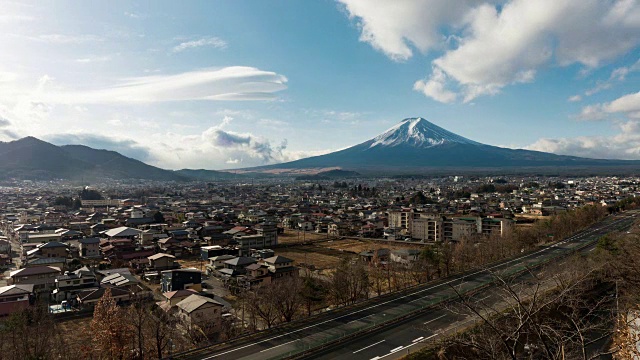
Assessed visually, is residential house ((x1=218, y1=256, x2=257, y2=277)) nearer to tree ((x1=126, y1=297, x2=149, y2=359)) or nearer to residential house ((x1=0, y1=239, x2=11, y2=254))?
tree ((x1=126, y1=297, x2=149, y2=359))

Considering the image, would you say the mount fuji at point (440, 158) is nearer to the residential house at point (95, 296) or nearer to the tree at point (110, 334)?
the residential house at point (95, 296)

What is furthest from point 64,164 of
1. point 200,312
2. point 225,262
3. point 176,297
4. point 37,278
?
point 200,312

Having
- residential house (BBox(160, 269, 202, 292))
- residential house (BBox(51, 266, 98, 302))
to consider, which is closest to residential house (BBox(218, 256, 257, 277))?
residential house (BBox(160, 269, 202, 292))

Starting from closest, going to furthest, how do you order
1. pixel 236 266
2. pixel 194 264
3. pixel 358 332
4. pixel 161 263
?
pixel 358 332
pixel 236 266
pixel 161 263
pixel 194 264

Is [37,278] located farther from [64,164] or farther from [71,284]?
[64,164]

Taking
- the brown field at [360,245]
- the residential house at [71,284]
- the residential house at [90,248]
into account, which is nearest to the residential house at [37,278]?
the residential house at [71,284]

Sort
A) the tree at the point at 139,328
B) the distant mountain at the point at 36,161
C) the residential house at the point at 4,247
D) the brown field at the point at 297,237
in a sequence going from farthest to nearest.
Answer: the distant mountain at the point at 36,161 < the brown field at the point at 297,237 < the residential house at the point at 4,247 < the tree at the point at 139,328
